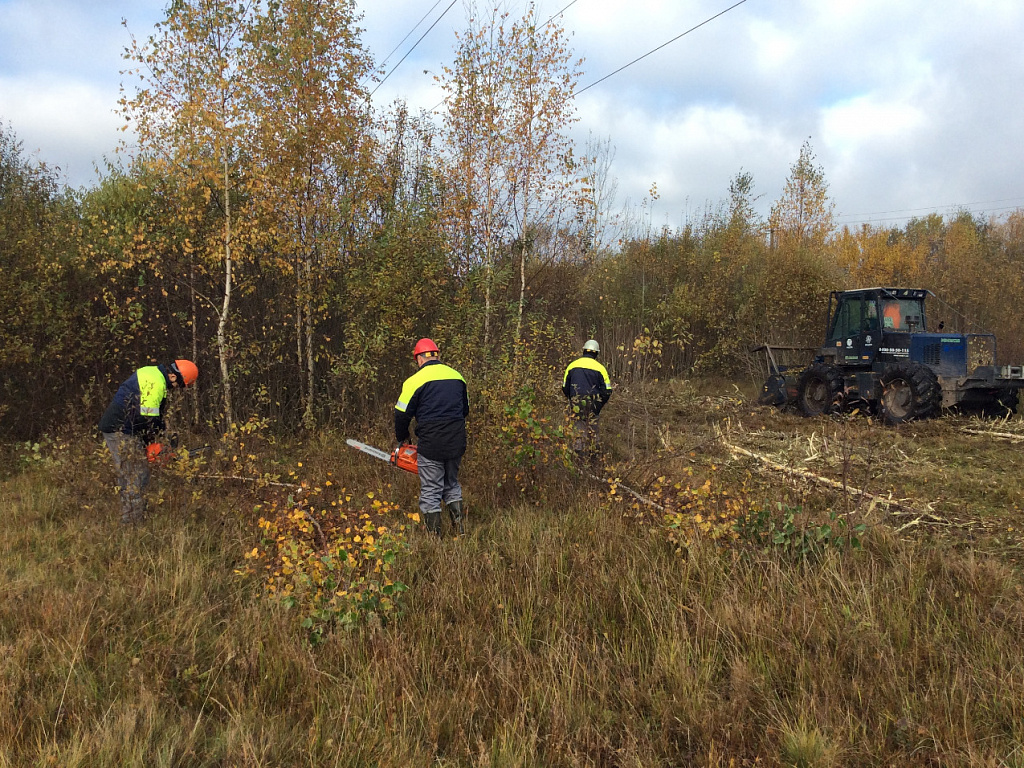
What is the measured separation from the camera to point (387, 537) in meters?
3.68

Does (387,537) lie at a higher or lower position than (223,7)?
lower

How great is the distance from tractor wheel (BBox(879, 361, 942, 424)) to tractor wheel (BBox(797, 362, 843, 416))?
79 cm

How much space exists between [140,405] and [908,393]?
37.6ft

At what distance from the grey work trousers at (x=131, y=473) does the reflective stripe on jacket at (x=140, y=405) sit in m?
0.09

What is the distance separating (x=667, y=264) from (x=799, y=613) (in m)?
18.4

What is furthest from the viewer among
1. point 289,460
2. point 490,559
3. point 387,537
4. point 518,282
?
point 518,282

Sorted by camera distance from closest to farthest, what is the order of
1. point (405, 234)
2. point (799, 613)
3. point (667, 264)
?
1. point (799, 613)
2. point (405, 234)
3. point (667, 264)

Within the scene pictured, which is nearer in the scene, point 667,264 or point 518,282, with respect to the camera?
point 518,282

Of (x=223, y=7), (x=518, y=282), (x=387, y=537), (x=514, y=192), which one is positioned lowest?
(x=387, y=537)

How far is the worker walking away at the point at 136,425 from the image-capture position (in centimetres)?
520

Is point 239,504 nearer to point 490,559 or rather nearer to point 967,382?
point 490,559

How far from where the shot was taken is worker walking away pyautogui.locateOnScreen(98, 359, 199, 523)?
5.20 metres

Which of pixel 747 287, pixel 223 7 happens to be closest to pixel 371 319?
pixel 223 7

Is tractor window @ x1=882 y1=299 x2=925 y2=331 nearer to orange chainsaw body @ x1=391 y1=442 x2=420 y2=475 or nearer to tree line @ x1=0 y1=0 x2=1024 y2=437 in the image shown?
tree line @ x1=0 y1=0 x2=1024 y2=437
